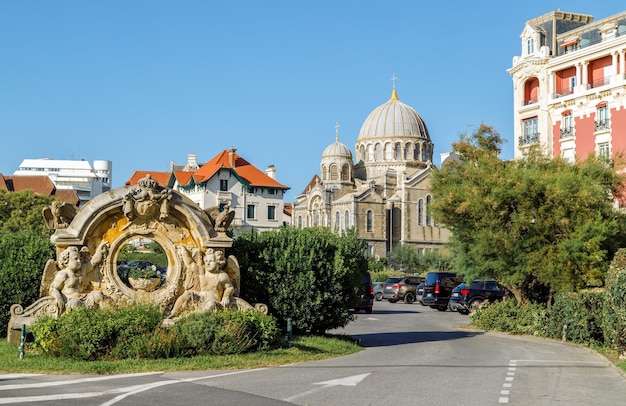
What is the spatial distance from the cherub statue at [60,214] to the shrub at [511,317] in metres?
15.0

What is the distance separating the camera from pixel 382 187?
338 feet

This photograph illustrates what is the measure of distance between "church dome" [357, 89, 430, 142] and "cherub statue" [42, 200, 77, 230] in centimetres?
9132

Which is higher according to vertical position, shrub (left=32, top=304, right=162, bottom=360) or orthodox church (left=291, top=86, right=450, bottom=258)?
orthodox church (left=291, top=86, right=450, bottom=258)

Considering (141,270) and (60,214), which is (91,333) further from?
(141,270)

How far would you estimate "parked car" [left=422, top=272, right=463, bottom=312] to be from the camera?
39594mm

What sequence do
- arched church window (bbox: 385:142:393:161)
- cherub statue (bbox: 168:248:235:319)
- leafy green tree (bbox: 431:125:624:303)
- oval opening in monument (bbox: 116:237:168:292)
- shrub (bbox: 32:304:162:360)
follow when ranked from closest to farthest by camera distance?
shrub (bbox: 32:304:162:360) < cherub statue (bbox: 168:248:235:319) < oval opening in monument (bbox: 116:237:168:292) < leafy green tree (bbox: 431:125:624:303) < arched church window (bbox: 385:142:393:161)

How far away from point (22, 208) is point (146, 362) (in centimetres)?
5942

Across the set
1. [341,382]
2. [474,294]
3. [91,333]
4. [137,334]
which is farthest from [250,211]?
[341,382]

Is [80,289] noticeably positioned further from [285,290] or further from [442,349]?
[442,349]

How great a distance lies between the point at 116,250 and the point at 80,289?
106 cm

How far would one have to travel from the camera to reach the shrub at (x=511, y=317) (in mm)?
25922

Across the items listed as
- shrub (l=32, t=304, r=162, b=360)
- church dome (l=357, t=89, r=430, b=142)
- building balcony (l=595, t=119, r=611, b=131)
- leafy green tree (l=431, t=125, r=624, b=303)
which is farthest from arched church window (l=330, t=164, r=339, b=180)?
shrub (l=32, t=304, r=162, b=360)

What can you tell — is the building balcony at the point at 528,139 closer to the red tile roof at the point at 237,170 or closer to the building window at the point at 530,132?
the building window at the point at 530,132

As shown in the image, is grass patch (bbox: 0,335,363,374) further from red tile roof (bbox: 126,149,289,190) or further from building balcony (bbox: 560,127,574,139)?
red tile roof (bbox: 126,149,289,190)
